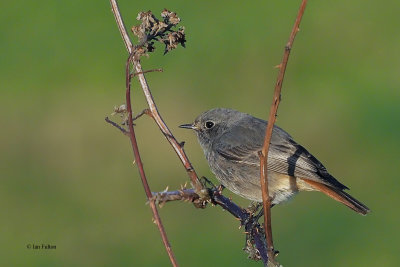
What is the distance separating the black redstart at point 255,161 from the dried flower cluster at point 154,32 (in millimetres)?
2607

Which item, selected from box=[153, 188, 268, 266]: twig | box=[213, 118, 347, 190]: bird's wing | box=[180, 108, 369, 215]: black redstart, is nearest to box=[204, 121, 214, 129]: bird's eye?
box=[180, 108, 369, 215]: black redstart

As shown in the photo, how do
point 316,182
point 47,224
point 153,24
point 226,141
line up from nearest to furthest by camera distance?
point 153,24, point 316,182, point 226,141, point 47,224

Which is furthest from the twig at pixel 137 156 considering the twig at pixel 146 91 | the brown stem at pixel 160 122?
the brown stem at pixel 160 122

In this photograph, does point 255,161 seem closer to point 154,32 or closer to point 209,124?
point 209,124

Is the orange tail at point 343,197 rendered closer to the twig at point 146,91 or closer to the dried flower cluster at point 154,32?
the twig at point 146,91

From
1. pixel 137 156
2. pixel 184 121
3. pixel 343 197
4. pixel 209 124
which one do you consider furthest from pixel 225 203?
pixel 184 121

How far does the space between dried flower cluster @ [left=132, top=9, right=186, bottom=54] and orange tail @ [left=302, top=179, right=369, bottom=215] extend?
8.31 ft

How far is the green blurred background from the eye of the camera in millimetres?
10945

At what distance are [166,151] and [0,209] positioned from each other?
2.49 meters

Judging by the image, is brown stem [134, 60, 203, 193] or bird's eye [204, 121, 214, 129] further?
bird's eye [204, 121, 214, 129]

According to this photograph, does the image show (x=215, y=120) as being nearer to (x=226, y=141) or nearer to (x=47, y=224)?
(x=226, y=141)

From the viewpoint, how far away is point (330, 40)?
15656mm

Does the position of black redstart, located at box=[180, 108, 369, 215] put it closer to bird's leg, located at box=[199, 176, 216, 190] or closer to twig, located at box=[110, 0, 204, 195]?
bird's leg, located at box=[199, 176, 216, 190]

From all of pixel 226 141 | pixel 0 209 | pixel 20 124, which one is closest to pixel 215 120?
pixel 226 141
